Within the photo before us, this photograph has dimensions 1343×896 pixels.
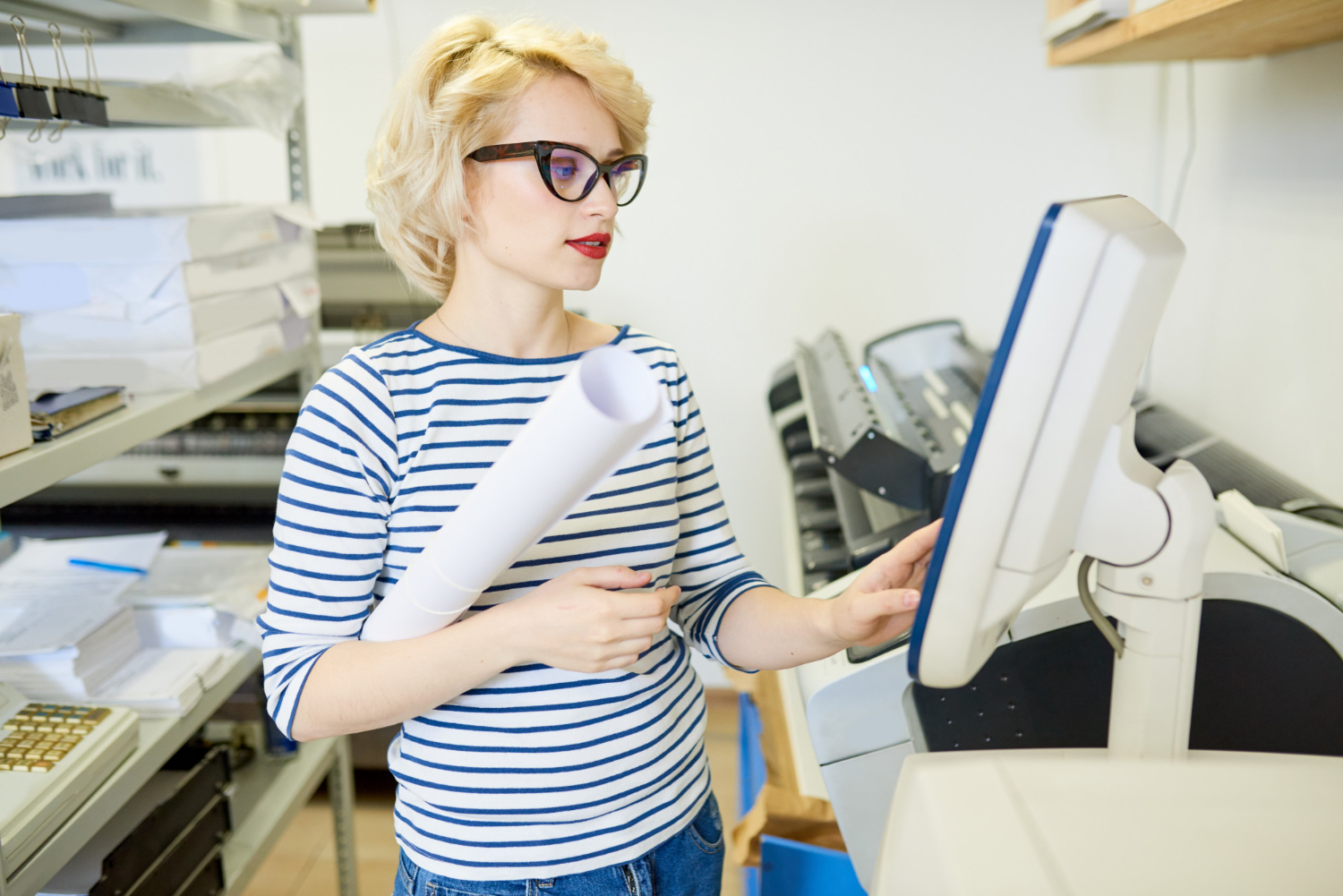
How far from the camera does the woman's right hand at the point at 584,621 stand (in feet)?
2.53

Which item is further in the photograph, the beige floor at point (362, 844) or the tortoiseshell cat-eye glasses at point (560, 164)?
the beige floor at point (362, 844)

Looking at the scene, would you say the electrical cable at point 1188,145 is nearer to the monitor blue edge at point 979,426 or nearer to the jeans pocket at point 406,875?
the monitor blue edge at point 979,426

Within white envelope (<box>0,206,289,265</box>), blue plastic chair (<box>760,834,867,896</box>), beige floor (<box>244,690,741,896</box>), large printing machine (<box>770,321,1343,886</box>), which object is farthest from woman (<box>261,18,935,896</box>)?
beige floor (<box>244,690,741,896</box>)

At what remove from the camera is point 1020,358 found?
0.55 metres

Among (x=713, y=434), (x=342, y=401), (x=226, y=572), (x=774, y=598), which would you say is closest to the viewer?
(x=342, y=401)

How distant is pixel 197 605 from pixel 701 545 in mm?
908

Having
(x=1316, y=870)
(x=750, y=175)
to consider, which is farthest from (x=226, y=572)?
(x=750, y=175)

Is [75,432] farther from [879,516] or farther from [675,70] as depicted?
[675,70]

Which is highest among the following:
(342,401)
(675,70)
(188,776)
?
(675,70)

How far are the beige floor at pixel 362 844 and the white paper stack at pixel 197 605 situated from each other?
3.16 ft

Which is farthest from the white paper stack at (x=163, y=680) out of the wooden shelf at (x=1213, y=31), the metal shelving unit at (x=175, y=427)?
the wooden shelf at (x=1213, y=31)

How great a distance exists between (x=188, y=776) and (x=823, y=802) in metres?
0.94

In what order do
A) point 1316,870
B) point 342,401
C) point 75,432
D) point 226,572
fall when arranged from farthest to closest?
point 226,572 < point 75,432 < point 342,401 < point 1316,870

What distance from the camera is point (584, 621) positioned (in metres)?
0.77
